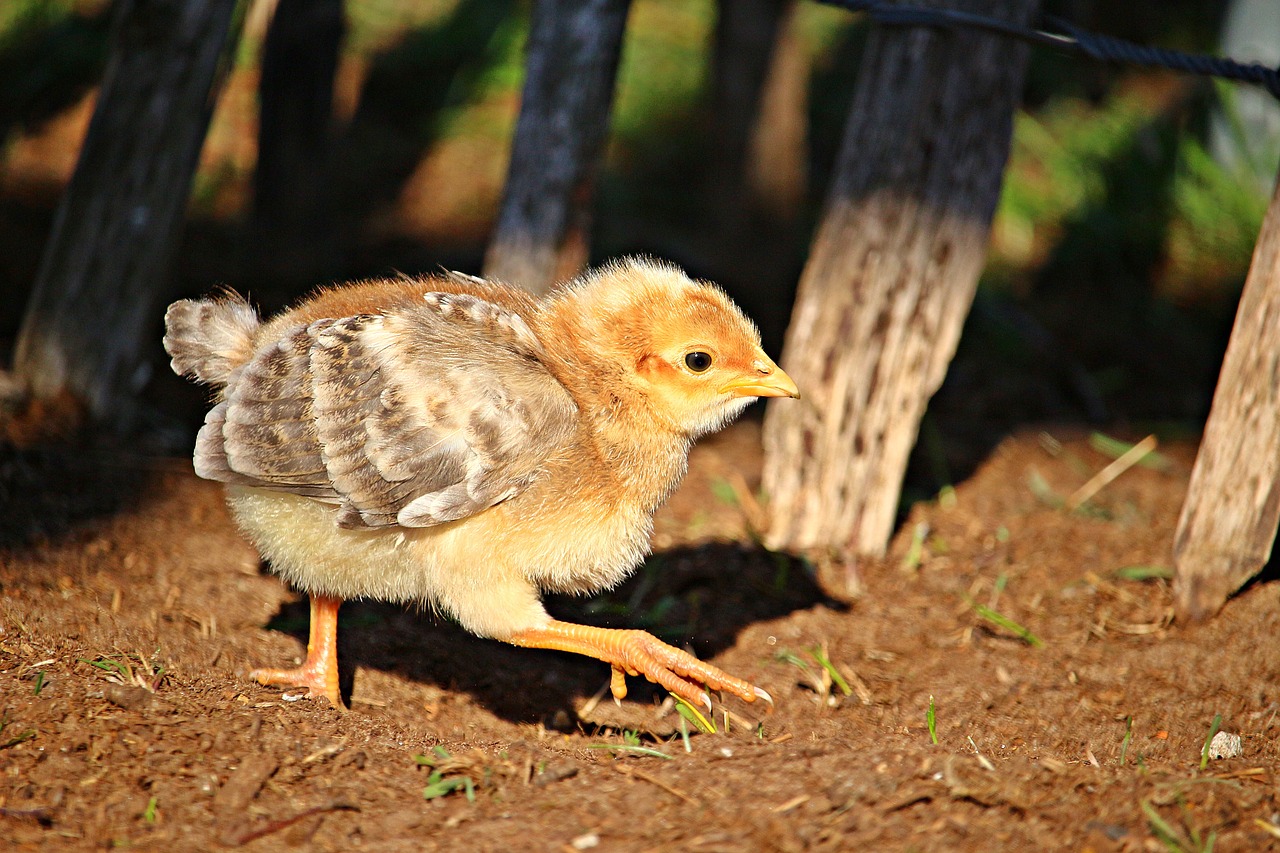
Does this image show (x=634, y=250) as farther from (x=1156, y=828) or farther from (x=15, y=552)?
(x=1156, y=828)

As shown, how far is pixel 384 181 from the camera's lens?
9133 millimetres

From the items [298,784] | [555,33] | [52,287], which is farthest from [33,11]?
[298,784]

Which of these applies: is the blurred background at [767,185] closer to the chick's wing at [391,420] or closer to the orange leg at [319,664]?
the orange leg at [319,664]

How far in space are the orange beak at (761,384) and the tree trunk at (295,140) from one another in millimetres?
4360

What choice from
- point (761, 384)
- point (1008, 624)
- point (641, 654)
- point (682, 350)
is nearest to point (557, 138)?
point (682, 350)

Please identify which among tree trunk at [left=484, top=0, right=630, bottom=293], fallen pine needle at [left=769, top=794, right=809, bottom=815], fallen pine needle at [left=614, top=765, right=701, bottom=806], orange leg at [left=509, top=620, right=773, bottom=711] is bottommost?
fallen pine needle at [left=614, top=765, right=701, bottom=806]

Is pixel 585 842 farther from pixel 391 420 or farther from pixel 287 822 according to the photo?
pixel 391 420

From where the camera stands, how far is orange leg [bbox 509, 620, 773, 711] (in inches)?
146

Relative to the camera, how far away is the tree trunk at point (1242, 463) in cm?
416

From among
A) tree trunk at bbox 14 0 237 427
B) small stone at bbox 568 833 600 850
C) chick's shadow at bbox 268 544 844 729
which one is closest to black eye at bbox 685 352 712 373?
chick's shadow at bbox 268 544 844 729

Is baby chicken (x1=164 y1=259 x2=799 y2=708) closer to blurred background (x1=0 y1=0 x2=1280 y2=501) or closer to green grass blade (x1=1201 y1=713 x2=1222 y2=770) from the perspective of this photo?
green grass blade (x1=1201 y1=713 x2=1222 y2=770)

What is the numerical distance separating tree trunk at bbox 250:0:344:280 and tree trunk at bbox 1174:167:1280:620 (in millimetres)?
5386

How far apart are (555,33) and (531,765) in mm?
3053

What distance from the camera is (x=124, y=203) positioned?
495cm
